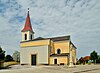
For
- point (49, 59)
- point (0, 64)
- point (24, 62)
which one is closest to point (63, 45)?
point (49, 59)

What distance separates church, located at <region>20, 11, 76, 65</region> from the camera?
4362 centimetres

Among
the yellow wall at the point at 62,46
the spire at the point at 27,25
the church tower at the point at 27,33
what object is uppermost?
the spire at the point at 27,25

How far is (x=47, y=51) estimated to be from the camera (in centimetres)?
4356

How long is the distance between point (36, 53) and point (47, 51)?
3352mm

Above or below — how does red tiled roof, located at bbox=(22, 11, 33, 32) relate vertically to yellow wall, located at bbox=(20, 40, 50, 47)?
above

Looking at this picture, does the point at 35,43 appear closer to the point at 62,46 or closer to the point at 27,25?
the point at 62,46

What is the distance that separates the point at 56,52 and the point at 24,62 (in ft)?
30.0

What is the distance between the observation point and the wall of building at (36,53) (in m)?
43.9

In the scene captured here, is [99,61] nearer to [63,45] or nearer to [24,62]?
[63,45]

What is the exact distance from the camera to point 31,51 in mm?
46438

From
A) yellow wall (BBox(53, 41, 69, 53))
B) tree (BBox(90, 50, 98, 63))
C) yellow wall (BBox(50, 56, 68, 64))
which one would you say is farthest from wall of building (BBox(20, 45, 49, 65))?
tree (BBox(90, 50, 98, 63))

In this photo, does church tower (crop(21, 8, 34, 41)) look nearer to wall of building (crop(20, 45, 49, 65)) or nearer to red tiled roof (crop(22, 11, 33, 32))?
red tiled roof (crop(22, 11, 33, 32))

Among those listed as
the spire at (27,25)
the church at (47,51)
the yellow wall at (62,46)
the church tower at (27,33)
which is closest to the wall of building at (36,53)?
the church at (47,51)

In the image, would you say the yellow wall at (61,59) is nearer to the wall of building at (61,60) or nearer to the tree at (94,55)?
the wall of building at (61,60)
